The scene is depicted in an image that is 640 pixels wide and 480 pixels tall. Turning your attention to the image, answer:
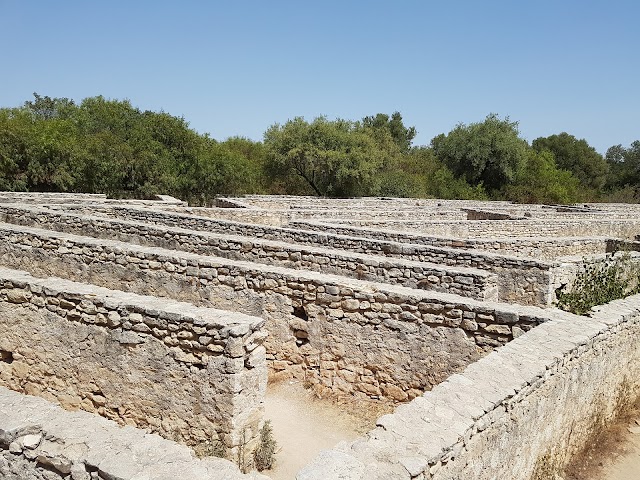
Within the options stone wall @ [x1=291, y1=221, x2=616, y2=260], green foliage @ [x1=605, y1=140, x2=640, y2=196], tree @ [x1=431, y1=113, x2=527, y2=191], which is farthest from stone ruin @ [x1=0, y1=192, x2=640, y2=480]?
green foliage @ [x1=605, y1=140, x2=640, y2=196]

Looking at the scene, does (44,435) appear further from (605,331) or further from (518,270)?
(518,270)

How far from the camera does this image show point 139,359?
5.02 meters

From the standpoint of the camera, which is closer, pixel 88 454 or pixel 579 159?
pixel 88 454

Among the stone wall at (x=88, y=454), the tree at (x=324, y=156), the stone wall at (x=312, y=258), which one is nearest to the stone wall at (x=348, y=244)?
the stone wall at (x=312, y=258)

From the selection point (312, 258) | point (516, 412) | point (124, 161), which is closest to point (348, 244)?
point (312, 258)

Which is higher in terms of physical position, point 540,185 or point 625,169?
point 625,169

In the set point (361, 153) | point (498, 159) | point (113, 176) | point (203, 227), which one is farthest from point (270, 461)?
point (498, 159)

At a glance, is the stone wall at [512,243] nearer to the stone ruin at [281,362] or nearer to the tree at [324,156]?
the stone ruin at [281,362]

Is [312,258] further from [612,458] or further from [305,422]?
[612,458]

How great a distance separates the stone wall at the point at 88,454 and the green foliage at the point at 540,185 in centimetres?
→ 3905

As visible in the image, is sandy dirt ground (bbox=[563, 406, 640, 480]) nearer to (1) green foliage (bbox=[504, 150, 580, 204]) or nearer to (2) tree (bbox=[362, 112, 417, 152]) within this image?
(1) green foliage (bbox=[504, 150, 580, 204])

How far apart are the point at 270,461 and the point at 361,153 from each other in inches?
1183

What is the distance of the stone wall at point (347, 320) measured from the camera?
5812 millimetres

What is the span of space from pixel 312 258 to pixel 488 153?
37025 mm
